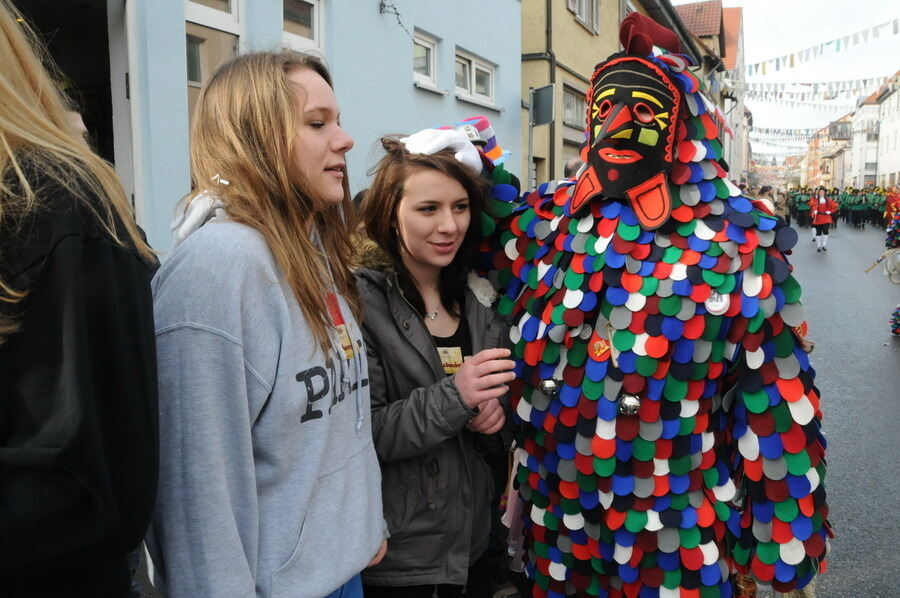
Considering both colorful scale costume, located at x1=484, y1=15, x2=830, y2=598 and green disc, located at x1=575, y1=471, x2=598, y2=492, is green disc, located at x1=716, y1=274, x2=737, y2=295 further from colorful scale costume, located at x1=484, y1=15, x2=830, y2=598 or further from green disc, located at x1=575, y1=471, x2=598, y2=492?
green disc, located at x1=575, y1=471, x2=598, y2=492

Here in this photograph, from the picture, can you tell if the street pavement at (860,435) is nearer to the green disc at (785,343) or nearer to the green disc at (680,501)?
the green disc at (680,501)

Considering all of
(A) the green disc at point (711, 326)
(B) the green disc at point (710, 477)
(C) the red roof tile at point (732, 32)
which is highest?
(C) the red roof tile at point (732, 32)

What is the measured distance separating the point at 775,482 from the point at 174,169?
3907 mm

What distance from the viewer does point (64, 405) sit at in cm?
74

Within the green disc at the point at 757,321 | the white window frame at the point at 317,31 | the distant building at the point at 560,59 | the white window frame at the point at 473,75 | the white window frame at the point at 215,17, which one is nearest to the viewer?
the green disc at the point at 757,321

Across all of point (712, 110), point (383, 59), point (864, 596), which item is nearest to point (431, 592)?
point (712, 110)

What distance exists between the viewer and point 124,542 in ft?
2.66

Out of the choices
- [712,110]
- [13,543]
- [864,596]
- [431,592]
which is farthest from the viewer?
[864,596]

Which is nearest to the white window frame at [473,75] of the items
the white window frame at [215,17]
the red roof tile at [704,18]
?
the white window frame at [215,17]

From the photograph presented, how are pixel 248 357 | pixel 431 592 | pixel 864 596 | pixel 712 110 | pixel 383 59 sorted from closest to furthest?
pixel 248 357, pixel 431 592, pixel 712 110, pixel 864 596, pixel 383 59

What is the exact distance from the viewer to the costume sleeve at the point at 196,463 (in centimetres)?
99

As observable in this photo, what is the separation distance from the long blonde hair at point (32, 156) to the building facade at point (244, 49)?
1255 mm

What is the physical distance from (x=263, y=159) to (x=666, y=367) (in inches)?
43.1

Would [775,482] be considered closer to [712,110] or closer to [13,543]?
[712,110]
